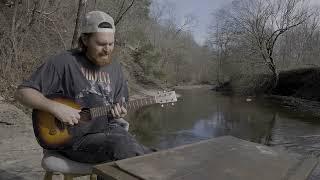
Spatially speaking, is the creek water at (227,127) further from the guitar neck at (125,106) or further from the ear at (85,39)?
the ear at (85,39)

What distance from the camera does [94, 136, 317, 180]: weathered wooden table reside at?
1804 mm

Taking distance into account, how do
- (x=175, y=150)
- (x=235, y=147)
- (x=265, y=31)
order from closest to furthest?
(x=175, y=150) < (x=235, y=147) < (x=265, y=31)

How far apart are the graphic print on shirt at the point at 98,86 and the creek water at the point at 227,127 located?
550 centimetres

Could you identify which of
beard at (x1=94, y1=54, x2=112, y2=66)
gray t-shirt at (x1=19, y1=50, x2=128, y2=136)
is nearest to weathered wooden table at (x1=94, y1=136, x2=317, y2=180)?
gray t-shirt at (x1=19, y1=50, x2=128, y2=136)

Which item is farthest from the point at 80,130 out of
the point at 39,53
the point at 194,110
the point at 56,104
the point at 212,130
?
the point at 194,110

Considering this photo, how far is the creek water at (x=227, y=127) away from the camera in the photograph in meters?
10.2

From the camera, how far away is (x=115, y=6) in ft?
55.9

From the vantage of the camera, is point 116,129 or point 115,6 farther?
point 115,6

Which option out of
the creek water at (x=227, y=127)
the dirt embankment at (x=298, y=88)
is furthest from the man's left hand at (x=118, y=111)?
the dirt embankment at (x=298, y=88)

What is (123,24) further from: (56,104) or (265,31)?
(56,104)

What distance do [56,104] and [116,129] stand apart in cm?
45

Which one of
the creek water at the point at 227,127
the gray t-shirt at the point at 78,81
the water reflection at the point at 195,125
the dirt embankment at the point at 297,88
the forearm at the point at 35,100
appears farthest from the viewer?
the dirt embankment at the point at 297,88

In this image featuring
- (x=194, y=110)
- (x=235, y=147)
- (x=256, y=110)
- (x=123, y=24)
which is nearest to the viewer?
(x=235, y=147)

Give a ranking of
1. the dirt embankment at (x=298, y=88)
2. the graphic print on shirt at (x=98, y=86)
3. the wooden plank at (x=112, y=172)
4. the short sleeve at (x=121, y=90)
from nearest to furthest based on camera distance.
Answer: the wooden plank at (x=112, y=172) < the graphic print on shirt at (x=98, y=86) < the short sleeve at (x=121, y=90) < the dirt embankment at (x=298, y=88)
